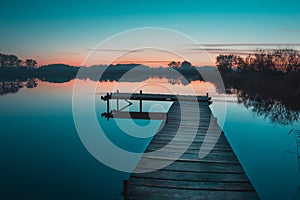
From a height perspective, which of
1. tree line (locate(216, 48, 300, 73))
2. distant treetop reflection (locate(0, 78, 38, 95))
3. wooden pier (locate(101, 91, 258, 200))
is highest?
tree line (locate(216, 48, 300, 73))

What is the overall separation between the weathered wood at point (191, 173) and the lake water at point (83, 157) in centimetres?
206

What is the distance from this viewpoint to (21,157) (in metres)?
8.78

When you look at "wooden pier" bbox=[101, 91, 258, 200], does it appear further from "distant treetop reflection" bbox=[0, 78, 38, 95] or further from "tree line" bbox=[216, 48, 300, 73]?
"tree line" bbox=[216, 48, 300, 73]

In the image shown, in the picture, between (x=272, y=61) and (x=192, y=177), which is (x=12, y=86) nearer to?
(x=272, y=61)

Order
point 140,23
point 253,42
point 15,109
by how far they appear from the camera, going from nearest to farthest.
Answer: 1. point 15,109
2. point 140,23
3. point 253,42

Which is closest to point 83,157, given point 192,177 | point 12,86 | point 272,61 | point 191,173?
point 191,173

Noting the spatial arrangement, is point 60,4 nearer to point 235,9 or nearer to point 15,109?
point 15,109

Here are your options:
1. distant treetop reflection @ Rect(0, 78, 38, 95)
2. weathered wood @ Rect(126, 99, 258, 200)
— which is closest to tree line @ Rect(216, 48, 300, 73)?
weathered wood @ Rect(126, 99, 258, 200)

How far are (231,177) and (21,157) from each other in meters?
7.41

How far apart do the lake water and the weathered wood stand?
2.06m

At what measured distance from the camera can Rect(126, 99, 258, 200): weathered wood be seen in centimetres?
344

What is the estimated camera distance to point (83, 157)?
8.91m

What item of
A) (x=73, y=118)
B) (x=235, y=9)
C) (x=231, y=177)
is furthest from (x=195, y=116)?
(x=235, y=9)

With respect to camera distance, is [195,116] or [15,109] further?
[15,109]
